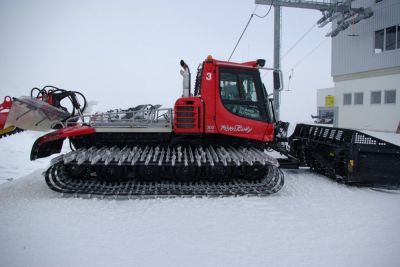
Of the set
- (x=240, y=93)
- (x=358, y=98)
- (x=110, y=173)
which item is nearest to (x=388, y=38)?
(x=358, y=98)

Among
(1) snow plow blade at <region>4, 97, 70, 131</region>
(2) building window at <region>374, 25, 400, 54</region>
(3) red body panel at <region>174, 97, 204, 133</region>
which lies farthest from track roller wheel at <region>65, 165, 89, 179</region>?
(2) building window at <region>374, 25, 400, 54</region>

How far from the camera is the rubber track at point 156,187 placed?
5363 millimetres

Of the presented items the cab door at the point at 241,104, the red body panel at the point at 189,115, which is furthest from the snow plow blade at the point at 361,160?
the red body panel at the point at 189,115

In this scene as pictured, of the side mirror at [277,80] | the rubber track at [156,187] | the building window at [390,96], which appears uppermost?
the building window at [390,96]

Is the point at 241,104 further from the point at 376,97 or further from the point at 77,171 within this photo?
the point at 376,97

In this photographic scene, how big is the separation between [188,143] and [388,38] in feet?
54.6

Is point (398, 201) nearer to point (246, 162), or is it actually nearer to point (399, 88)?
point (246, 162)

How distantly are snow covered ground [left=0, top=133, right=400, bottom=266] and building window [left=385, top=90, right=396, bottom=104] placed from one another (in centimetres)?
1380

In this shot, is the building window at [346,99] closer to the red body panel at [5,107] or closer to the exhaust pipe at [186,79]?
the exhaust pipe at [186,79]

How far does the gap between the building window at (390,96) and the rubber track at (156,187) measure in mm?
15198

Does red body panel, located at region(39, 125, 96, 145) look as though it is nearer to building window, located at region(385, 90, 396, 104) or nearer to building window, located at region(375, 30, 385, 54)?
building window, located at region(385, 90, 396, 104)

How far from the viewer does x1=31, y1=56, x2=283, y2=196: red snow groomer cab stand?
559 centimetres

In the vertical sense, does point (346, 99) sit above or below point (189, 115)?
above

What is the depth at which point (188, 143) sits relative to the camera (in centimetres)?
634
